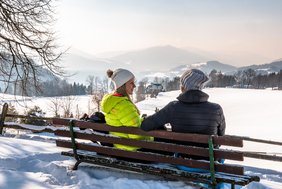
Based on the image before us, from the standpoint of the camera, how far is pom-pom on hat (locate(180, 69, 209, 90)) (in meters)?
5.05

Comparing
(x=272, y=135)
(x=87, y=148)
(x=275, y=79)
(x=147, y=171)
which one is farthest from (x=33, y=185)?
(x=275, y=79)

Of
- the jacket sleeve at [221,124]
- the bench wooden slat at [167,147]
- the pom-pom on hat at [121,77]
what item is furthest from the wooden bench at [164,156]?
the pom-pom on hat at [121,77]

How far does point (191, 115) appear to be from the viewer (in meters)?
5.01

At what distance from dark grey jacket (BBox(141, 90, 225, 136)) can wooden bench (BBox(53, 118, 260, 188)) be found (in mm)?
209

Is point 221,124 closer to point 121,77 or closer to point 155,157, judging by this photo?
point 155,157

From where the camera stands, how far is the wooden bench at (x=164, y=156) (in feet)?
15.1

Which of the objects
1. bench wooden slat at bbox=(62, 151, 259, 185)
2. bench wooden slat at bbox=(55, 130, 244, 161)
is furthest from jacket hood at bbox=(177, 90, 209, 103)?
bench wooden slat at bbox=(62, 151, 259, 185)

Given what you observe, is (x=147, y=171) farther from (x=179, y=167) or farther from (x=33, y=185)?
(x=33, y=185)

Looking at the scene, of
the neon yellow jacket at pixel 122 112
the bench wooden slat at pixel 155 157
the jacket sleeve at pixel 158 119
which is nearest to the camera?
the bench wooden slat at pixel 155 157

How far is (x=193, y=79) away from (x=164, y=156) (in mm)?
1167

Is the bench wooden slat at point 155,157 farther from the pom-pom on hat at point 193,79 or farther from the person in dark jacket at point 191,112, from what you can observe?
the pom-pom on hat at point 193,79

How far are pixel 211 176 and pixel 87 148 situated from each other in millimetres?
2190

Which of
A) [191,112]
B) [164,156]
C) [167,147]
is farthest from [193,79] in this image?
[164,156]

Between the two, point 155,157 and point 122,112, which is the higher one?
point 122,112
